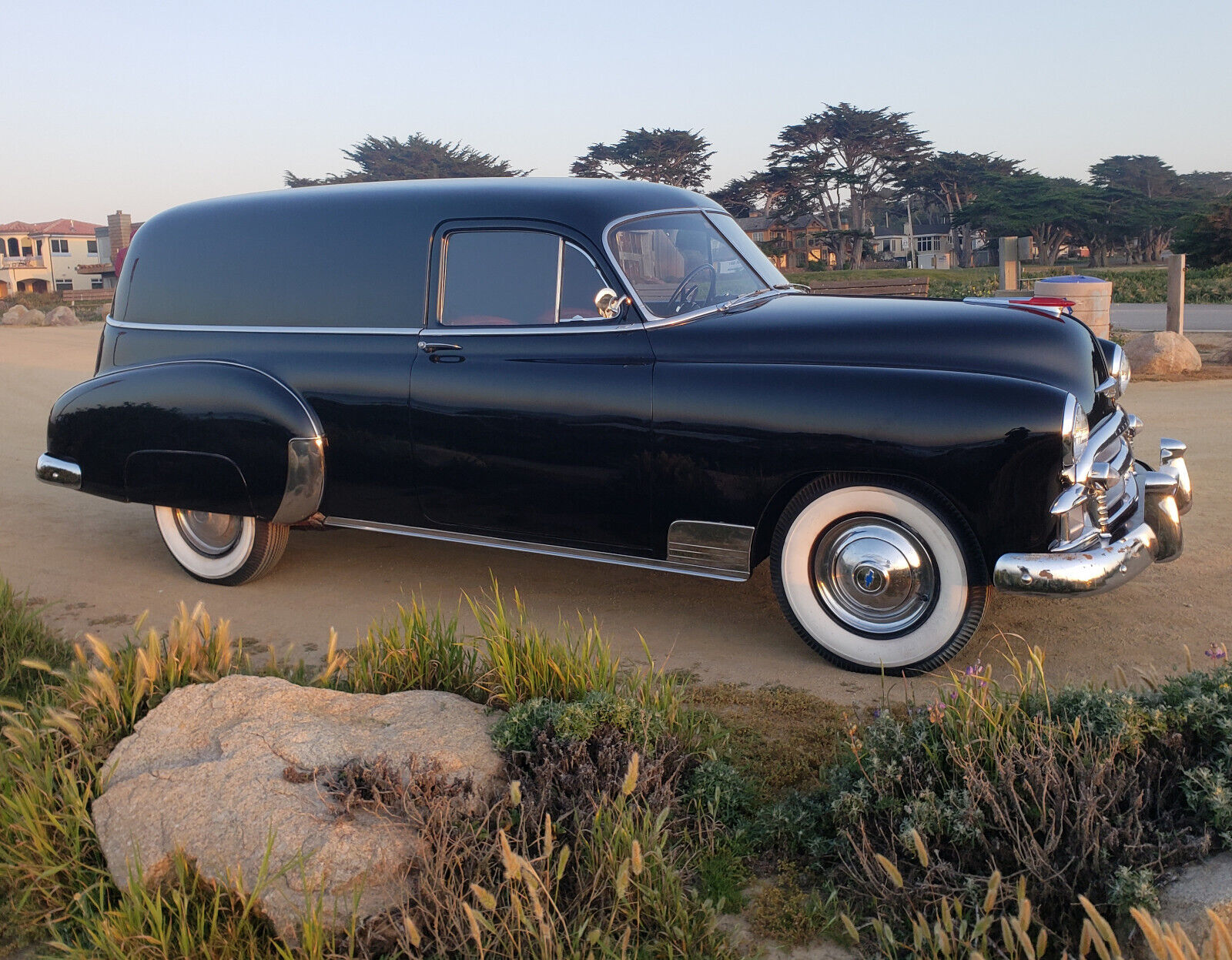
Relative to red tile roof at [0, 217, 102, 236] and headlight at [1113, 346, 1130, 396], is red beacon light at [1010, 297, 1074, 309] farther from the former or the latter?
red tile roof at [0, 217, 102, 236]

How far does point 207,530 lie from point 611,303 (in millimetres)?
2583

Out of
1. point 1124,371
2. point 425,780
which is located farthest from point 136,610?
point 1124,371

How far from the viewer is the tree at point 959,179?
63594 millimetres

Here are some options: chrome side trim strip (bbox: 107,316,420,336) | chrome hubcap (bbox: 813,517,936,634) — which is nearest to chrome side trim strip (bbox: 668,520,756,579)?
chrome hubcap (bbox: 813,517,936,634)

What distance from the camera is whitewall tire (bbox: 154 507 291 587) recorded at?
17.9 ft

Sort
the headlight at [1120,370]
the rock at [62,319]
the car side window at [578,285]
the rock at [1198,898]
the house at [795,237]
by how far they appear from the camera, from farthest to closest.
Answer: the house at [795,237]
the rock at [62,319]
the headlight at [1120,370]
the car side window at [578,285]
the rock at [1198,898]

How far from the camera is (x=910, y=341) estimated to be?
166 inches

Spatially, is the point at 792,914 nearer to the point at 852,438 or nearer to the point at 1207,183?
the point at 852,438

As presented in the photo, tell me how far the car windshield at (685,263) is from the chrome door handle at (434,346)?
2.70 feet

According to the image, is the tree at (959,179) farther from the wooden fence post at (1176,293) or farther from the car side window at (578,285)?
the car side window at (578,285)

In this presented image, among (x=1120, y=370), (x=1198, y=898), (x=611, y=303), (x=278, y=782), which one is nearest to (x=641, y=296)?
(x=611, y=303)

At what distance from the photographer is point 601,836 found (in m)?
2.57

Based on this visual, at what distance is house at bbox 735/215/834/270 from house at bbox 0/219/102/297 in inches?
1708

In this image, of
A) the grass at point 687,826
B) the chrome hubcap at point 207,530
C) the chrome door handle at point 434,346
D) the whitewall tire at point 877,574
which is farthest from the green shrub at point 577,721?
the chrome hubcap at point 207,530
